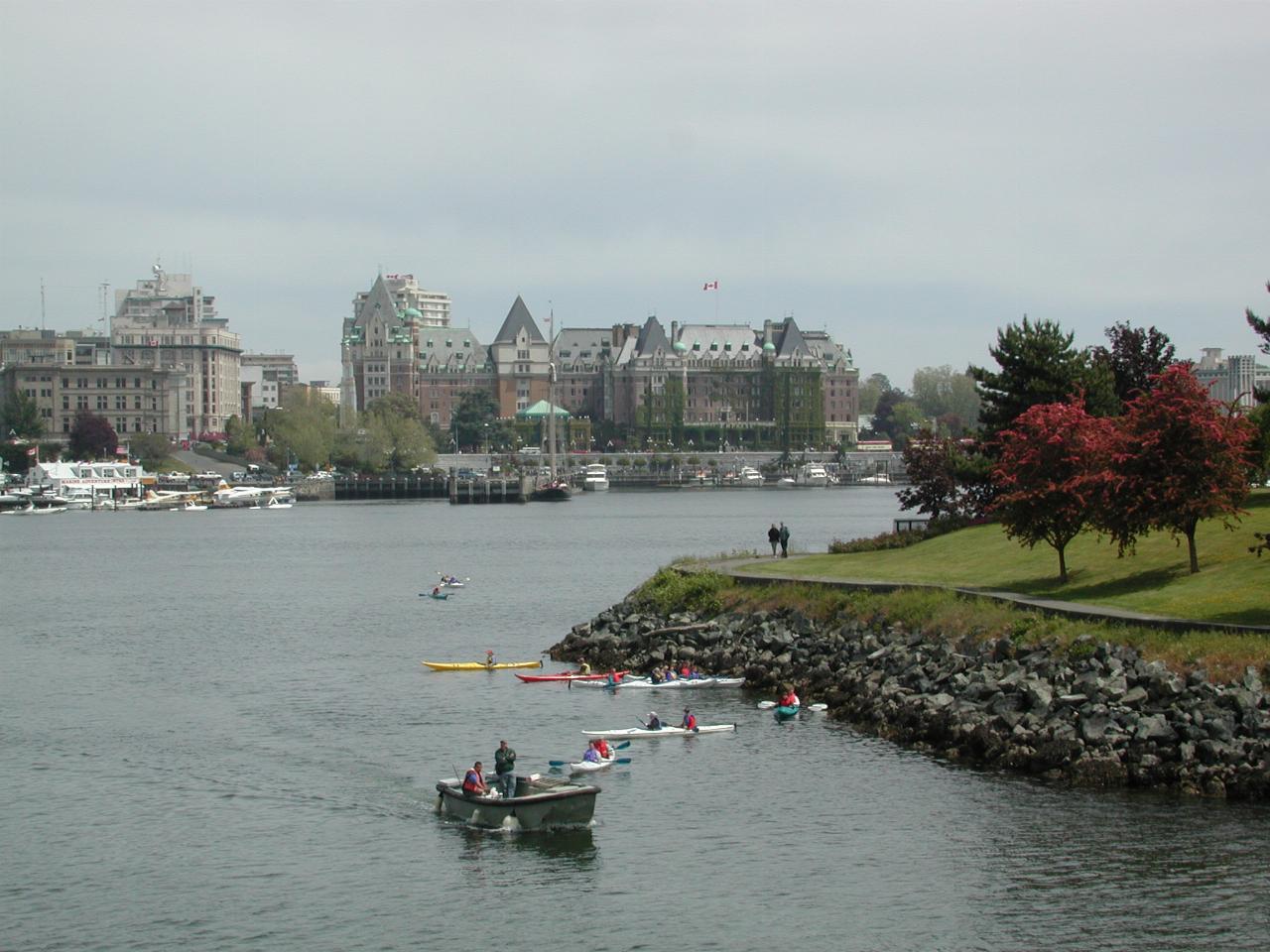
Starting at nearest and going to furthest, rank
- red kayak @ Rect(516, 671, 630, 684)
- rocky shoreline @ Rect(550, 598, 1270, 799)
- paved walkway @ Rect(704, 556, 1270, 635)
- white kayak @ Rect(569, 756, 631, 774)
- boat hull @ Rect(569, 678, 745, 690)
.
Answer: rocky shoreline @ Rect(550, 598, 1270, 799), paved walkway @ Rect(704, 556, 1270, 635), white kayak @ Rect(569, 756, 631, 774), boat hull @ Rect(569, 678, 745, 690), red kayak @ Rect(516, 671, 630, 684)

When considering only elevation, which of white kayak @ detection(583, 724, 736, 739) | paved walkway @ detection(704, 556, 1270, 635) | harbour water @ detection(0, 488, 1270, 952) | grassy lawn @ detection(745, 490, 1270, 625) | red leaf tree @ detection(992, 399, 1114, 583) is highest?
red leaf tree @ detection(992, 399, 1114, 583)

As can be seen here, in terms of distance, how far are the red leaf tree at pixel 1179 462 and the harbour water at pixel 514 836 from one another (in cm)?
1104

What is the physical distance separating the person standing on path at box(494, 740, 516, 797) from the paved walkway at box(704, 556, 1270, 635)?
1649 centimetres

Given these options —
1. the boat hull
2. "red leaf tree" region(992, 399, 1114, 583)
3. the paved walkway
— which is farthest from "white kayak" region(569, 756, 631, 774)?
"red leaf tree" region(992, 399, 1114, 583)

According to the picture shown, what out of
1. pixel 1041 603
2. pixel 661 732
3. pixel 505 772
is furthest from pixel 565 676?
pixel 505 772

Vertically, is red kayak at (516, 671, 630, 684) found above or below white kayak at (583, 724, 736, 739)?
above

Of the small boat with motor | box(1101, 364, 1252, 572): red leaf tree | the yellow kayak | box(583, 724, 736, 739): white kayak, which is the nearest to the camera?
the small boat with motor

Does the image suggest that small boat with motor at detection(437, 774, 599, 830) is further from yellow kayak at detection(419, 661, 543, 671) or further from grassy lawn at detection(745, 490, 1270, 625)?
yellow kayak at detection(419, 661, 543, 671)

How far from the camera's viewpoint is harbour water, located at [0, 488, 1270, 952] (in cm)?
3291

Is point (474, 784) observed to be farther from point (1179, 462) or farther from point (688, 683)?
point (1179, 462)

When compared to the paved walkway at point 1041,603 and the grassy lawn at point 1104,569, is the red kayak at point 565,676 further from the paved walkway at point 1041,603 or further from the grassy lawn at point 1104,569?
the grassy lawn at point 1104,569

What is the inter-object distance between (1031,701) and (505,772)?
1281 cm

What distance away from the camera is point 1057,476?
182 ft

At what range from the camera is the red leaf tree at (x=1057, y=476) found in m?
54.2
